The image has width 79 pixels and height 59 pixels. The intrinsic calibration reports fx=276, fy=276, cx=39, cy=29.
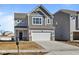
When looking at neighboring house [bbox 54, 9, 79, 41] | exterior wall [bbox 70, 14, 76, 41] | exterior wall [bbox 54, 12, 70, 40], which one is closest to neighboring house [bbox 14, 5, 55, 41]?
exterior wall [bbox 54, 12, 70, 40]

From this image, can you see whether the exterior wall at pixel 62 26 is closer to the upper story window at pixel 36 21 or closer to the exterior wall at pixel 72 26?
the exterior wall at pixel 72 26

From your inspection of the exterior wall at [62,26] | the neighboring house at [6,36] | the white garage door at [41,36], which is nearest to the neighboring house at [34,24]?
the white garage door at [41,36]

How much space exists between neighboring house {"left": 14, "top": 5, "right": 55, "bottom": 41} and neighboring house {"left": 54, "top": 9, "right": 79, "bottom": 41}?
845mm

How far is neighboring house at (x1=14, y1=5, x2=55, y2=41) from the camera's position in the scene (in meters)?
31.5

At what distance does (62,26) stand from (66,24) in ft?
1.74

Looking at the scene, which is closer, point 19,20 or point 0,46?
point 0,46

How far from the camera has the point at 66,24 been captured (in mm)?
31609

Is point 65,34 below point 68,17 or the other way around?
below

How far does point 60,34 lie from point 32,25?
11.5 ft

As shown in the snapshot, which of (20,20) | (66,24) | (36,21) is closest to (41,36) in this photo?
(36,21)

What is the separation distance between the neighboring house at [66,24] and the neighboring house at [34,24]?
2.77 feet
